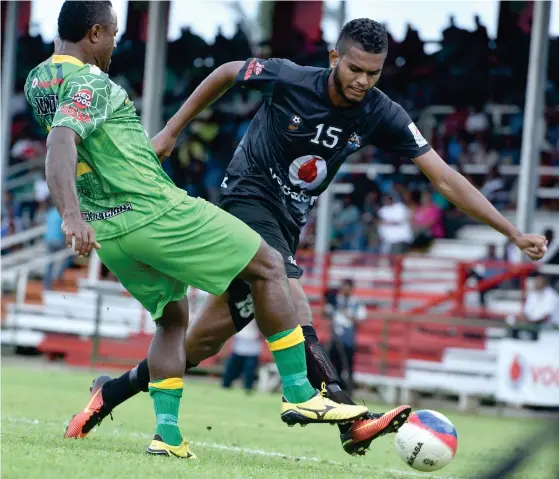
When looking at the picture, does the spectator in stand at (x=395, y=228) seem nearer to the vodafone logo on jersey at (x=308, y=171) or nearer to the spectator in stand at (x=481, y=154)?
the spectator in stand at (x=481, y=154)

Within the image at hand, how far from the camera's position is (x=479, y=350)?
15703 millimetres

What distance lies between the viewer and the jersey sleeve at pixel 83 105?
5.10 m

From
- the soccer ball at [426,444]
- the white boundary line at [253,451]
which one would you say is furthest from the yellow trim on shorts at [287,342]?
the white boundary line at [253,451]

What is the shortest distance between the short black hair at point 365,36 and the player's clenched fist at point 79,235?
5.97 ft

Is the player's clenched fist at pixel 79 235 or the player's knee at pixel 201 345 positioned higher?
the player's clenched fist at pixel 79 235

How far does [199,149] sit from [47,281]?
14.8 feet

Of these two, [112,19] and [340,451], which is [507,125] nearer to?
[340,451]

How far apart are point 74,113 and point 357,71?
153 cm

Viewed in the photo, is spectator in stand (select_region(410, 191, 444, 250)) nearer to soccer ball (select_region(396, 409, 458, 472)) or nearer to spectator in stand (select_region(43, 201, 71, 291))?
spectator in stand (select_region(43, 201, 71, 291))

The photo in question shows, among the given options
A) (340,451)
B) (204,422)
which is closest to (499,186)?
(204,422)

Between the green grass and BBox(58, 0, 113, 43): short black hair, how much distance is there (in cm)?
202

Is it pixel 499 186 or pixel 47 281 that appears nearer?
pixel 499 186

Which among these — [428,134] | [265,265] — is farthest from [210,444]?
[428,134]

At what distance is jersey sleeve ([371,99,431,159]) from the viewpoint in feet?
19.9
